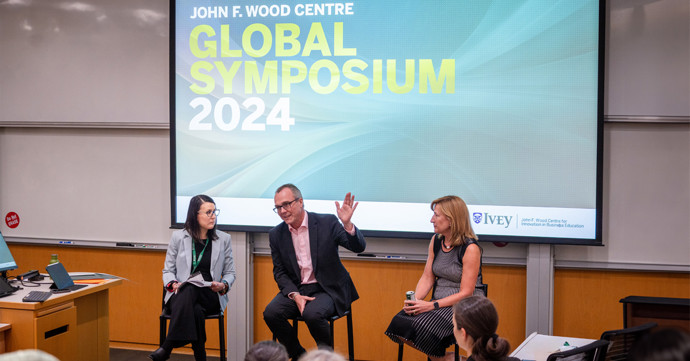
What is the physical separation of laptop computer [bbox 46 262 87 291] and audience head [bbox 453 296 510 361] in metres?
2.29

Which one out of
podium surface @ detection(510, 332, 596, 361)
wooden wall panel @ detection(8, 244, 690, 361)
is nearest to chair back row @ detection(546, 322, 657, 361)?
podium surface @ detection(510, 332, 596, 361)

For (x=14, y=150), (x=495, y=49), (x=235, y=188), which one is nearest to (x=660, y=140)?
(x=495, y=49)

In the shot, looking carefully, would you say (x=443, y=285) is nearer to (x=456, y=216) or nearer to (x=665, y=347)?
(x=456, y=216)

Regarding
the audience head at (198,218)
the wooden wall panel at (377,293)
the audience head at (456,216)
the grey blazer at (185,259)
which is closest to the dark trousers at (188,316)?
the grey blazer at (185,259)

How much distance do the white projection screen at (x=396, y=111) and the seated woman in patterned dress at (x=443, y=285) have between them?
64 cm

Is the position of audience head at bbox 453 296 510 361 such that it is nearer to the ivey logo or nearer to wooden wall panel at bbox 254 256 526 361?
the ivey logo

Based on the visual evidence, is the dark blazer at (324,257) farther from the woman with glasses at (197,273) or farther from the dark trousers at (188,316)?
the dark trousers at (188,316)

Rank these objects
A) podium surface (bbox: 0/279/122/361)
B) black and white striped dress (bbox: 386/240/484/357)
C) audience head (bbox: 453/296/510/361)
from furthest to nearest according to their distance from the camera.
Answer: black and white striped dress (bbox: 386/240/484/357) < podium surface (bbox: 0/279/122/361) < audience head (bbox: 453/296/510/361)

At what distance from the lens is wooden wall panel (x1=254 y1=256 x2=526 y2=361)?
4195mm

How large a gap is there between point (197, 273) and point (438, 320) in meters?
1.47

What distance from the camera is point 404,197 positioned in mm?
4168

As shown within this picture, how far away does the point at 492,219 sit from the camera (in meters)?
4.05

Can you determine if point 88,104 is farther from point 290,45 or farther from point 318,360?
point 318,360

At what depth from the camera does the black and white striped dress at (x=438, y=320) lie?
3264 millimetres
